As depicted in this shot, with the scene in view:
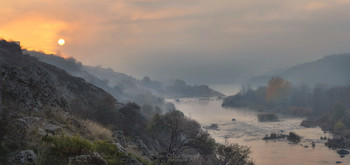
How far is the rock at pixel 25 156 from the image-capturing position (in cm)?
782

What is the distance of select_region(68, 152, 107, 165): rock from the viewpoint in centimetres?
880

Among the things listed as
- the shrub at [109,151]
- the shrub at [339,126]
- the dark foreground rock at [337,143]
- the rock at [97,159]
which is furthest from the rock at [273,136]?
the rock at [97,159]

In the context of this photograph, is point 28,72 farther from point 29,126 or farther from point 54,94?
point 29,126

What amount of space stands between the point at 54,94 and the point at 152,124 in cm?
2660

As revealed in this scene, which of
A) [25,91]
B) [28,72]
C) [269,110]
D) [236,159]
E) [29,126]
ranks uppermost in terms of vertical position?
[269,110]

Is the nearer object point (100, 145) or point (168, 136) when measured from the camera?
point (100, 145)

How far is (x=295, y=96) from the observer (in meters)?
159

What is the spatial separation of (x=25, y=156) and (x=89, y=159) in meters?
1.85

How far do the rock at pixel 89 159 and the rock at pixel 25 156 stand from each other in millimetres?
1006

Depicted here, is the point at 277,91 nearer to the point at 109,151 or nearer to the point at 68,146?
the point at 109,151

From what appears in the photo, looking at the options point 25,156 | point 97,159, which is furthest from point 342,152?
point 25,156

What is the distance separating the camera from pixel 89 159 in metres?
9.15

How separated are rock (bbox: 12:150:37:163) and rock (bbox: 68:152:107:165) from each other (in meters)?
1.01

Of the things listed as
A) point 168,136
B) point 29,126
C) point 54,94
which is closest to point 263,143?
point 168,136
